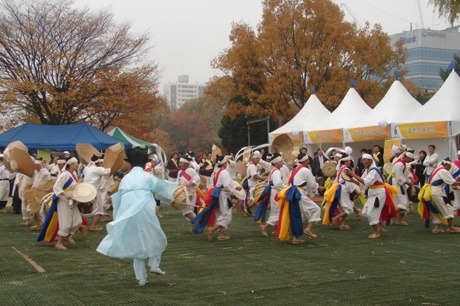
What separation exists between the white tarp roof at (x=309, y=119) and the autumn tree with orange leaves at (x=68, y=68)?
8966 mm

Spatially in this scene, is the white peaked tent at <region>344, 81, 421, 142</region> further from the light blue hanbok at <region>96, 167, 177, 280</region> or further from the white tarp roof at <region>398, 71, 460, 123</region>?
the light blue hanbok at <region>96, 167, 177, 280</region>

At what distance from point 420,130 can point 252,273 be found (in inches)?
486

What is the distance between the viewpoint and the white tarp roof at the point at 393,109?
66.7 ft

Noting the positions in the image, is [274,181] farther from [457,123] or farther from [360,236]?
[457,123]

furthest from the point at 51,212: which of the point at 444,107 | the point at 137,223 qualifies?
the point at 444,107

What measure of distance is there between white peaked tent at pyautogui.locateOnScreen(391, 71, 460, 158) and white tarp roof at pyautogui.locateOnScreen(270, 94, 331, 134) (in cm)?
496

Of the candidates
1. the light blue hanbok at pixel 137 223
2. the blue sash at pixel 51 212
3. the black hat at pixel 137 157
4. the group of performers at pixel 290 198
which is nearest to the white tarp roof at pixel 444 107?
the group of performers at pixel 290 198

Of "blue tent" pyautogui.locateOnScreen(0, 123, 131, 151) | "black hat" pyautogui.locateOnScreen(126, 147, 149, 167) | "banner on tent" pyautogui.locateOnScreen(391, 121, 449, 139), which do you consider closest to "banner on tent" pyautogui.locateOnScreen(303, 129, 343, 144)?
"banner on tent" pyautogui.locateOnScreen(391, 121, 449, 139)

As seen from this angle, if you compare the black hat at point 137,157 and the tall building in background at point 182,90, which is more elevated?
the tall building in background at point 182,90

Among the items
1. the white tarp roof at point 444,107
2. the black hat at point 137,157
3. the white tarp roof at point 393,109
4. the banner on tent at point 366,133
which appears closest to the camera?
the black hat at point 137,157

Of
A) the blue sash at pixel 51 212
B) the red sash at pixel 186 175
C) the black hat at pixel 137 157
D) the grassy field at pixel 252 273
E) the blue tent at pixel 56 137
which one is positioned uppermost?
the blue tent at pixel 56 137

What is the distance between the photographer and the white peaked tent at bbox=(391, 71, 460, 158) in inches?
712

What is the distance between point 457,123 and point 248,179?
6553mm

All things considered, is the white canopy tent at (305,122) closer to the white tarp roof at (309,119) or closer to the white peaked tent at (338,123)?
the white tarp roof at (309,119)
